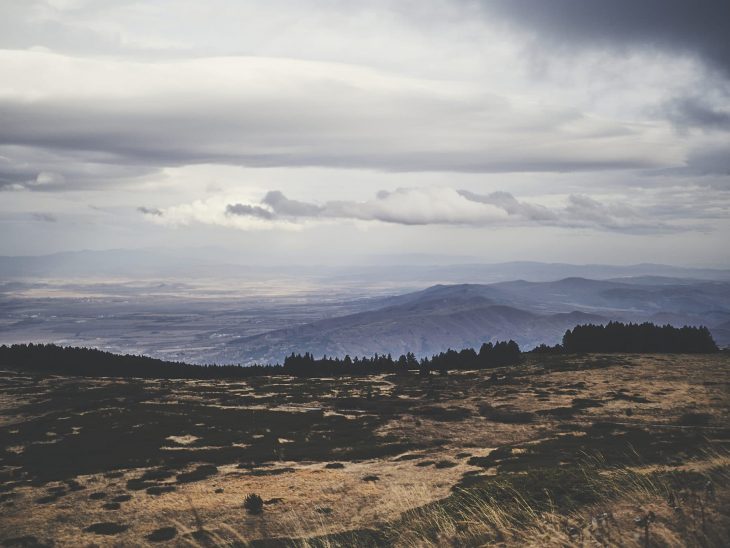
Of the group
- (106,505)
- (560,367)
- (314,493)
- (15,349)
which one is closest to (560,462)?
(314,493)

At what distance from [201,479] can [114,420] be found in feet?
103

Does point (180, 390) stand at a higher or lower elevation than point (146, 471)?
lower

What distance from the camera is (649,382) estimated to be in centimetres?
6644

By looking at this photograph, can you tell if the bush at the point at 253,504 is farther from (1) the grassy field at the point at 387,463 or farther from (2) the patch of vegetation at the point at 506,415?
(2) the patch of vegetation at the point at 506,415

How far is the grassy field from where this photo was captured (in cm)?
1327

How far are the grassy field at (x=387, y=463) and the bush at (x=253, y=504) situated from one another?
1.24ft

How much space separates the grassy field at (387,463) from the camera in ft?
43.5

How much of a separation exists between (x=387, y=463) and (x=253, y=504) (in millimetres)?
13048

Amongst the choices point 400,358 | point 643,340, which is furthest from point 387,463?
point 643,340

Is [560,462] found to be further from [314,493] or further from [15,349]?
[15,349]

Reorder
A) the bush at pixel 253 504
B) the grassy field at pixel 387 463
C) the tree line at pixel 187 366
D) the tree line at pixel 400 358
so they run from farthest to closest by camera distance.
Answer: the tree line at pixel 187 366 → the tree line at pixel 400 358 → the bush at pixel 253 504 → the grassy field at pixel 387 463

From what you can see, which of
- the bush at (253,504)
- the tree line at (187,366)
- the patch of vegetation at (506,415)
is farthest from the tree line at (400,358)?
the bush at (253,504)

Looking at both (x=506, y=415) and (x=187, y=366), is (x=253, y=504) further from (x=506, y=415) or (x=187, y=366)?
(x=187, y=366)

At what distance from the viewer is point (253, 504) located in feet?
93.4
